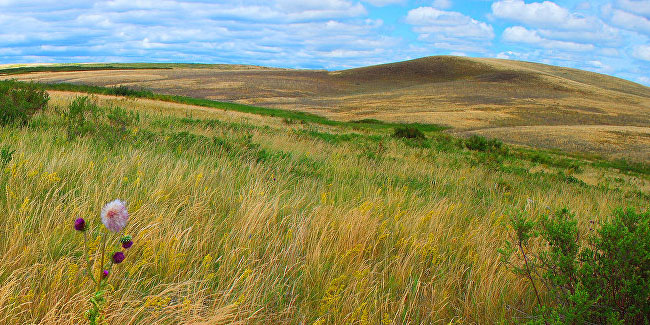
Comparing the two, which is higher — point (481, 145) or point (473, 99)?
point (473, 99)

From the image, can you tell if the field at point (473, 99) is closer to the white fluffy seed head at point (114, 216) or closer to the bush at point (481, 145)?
the bush at point (481, 145)

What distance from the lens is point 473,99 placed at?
71.5 meters

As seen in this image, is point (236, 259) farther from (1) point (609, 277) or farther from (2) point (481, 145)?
(2) point (481, 145)

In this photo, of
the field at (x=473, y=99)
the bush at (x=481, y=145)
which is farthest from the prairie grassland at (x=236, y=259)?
the field at (x=473, y=99)

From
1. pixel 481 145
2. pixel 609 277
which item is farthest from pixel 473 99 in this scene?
pixel 609 277

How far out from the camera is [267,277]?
2.43 meters

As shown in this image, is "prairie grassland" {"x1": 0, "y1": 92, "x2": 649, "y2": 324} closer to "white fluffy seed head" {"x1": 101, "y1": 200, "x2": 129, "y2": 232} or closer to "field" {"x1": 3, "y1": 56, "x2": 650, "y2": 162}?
"white fluffy seed head" {"x1": 101, "y1": 200, "x2": 129, "y2": 232}

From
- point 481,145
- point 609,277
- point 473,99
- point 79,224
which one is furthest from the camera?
point 473,99

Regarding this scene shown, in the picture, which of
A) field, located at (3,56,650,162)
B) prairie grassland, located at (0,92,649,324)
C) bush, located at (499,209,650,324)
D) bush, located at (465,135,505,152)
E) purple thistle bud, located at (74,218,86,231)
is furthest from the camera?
field, located at (3,56,650,162)

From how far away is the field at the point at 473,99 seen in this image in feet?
136

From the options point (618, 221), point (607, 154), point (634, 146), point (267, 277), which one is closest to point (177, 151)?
point (267, 277)

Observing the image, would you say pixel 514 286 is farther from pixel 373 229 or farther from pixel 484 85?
pixel 484 85

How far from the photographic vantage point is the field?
4150cm

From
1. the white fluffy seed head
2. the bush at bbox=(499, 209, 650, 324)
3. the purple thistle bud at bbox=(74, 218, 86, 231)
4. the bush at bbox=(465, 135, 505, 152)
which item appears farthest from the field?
the purple thistle bud at bbox=(74, 218, 86, 231)
